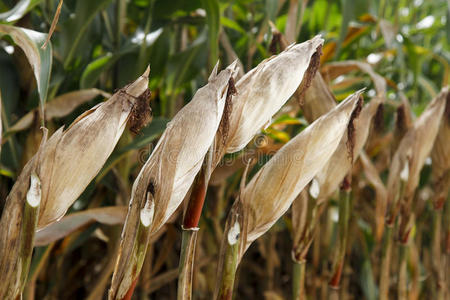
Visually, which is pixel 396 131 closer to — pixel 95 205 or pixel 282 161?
pixel 282 161

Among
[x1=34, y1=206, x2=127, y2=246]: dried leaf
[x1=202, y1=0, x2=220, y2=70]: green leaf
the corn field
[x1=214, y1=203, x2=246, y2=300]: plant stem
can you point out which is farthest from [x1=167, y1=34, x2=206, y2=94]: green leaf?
[x1=214, y1=203, x2=246, y2=300]: plant stem

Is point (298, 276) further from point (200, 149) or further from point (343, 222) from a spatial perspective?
point (200, 149)

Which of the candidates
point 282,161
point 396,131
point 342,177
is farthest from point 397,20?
point 282,161

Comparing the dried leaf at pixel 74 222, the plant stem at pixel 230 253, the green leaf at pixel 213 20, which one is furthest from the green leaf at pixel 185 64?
the plant stem at pixel 230 253

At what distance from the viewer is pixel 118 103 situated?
36 centimetres

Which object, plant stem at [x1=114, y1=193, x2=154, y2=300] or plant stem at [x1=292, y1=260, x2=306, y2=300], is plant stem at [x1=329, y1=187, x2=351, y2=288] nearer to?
plant stem at [x1=292, y1=260, x2=306, y2=300]

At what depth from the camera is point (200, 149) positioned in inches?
14.0

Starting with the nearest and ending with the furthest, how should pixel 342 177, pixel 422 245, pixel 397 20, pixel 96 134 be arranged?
pixel 96 134 → pixel 342 177 → pixel 397 20 → pixel 422 245

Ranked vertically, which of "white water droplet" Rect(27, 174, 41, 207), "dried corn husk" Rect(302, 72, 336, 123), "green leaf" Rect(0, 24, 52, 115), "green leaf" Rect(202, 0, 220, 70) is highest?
"green leaf" Rect(202, 0, 220, 70)

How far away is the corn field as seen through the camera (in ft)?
1.16

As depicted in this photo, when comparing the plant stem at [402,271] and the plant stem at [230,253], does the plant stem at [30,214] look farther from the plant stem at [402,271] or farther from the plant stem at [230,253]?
the plant stem at [402,271]

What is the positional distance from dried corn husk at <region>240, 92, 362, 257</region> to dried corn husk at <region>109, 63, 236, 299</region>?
0.25 ft

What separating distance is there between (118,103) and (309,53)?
6.3 inches

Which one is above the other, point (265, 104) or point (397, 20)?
point (397, 20)
